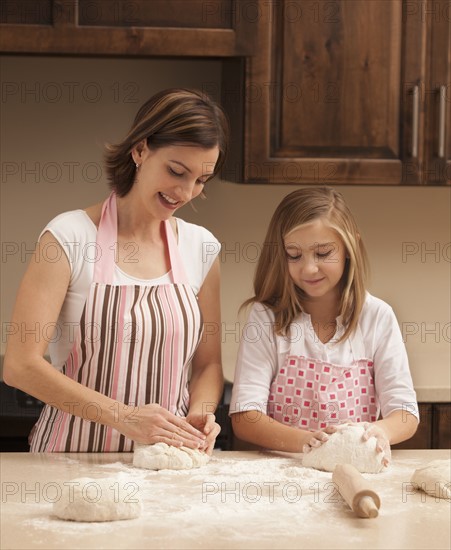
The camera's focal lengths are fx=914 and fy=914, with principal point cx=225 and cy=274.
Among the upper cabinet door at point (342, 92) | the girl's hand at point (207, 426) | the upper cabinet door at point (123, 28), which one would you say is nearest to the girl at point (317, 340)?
the girl's hand at point (207, 426)

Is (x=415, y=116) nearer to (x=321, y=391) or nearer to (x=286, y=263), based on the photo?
(x=286, y=263)

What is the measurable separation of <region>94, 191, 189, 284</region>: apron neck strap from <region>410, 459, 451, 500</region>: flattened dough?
23.4 inches

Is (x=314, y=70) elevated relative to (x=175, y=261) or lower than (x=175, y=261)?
elevated

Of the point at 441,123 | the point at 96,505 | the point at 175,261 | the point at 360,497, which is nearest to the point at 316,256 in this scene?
the point at 175,261

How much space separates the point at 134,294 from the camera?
Answer: 1.71 m

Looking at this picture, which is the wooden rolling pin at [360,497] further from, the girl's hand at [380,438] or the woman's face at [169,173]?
the woman's face at [169,173]

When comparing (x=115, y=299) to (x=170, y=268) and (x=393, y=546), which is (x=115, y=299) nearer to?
(x=170, y=268)

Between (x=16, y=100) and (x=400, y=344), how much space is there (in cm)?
145

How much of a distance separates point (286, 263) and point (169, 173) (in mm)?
322

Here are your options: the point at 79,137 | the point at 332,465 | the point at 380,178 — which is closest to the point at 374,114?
the point at 380,178

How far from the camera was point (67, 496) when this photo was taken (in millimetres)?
1243

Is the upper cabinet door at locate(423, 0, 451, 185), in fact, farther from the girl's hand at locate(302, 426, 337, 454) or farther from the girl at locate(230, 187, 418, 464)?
the girl's hand at locate(302, 426, 337, 454)

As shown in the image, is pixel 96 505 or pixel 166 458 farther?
pixel 166 458

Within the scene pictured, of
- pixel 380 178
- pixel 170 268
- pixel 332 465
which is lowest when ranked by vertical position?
pixel 332 465
